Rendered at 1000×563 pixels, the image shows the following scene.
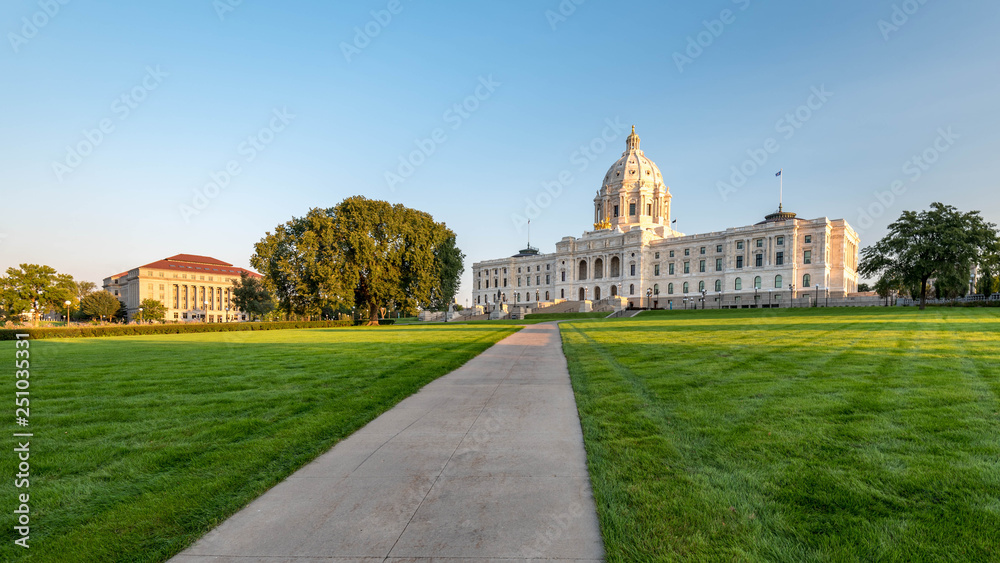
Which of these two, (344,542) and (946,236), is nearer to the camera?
(344,542)

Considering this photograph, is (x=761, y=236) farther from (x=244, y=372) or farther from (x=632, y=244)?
(x=244, y=372)

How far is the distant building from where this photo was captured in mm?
130250

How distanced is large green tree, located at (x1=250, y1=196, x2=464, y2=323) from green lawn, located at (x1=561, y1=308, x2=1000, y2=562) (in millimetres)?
38950

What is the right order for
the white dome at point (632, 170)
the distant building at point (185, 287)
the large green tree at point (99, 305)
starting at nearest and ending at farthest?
1. the large green tree at point (99, 305)
2. the white dome at point (632, 170)
3. the distant building at point (185, 287)

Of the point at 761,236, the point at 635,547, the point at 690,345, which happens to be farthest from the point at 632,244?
the point at 635,547

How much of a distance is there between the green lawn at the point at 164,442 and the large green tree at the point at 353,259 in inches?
1289

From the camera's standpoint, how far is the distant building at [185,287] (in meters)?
130

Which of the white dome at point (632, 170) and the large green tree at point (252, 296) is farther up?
the white dome at point (632, 170)

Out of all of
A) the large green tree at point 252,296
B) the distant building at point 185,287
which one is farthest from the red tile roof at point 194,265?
the large green tree at point 252,296

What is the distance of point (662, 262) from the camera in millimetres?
93875

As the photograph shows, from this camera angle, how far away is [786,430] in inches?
235

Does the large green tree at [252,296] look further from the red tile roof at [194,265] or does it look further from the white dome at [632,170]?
the white dome at [632,170]

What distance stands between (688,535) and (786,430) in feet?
11.0

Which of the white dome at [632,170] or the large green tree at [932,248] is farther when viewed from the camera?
the white dome at [632,170]
